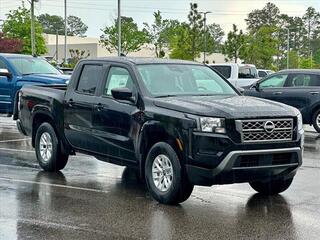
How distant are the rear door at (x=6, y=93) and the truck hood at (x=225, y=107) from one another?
9.09m

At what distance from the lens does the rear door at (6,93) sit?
16.2 metres

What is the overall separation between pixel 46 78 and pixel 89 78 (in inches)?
264

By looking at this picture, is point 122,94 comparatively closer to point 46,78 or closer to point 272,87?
point 46,78

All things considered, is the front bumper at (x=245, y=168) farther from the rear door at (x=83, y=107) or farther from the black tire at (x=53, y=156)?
the black tire at (x=53, y=156)

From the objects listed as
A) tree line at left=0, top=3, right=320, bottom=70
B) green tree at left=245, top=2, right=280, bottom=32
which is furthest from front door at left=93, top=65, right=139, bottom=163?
green tree at left=245, top=2, right=280, bottom=32

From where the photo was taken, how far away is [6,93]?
1631 cm

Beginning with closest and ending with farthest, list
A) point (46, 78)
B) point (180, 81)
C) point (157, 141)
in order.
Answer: point (157, 141) → point (180, 81) → point (46, 78)

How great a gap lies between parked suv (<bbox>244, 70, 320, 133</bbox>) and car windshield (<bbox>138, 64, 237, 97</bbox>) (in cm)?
802

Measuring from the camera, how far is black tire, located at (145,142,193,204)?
7512mm

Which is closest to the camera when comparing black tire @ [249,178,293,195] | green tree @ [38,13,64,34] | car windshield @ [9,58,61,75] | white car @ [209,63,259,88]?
black tire @ [249,178,293,195]

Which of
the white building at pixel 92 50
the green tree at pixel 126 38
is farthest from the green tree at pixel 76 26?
the green tree at pixel 126 38

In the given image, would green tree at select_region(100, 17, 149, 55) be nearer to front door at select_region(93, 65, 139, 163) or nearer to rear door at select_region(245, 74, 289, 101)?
rear door at select_region(245, 74, 289, 101)

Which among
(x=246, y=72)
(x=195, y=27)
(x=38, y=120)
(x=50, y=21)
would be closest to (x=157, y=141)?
(x=38, y=120)

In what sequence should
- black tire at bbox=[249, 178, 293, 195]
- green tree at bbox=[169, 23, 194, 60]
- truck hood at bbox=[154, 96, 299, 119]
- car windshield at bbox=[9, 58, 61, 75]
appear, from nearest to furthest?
truck hood at bbox=[154, 96, 299, 119] < black tire at bbox=[249, 178, 293, 195] < car windshield at bbox=[9, 58, 61, 75] < green tree at bbox=[169, 23, 194, 60]
